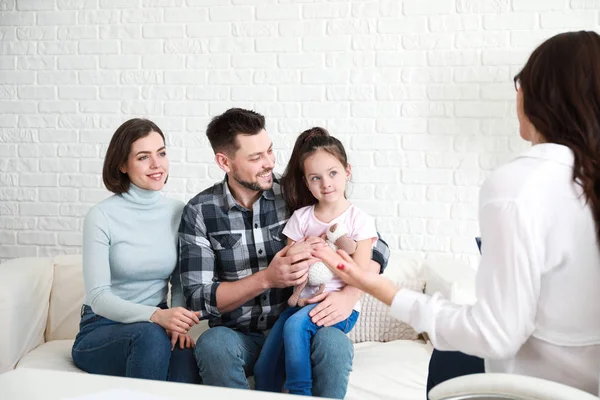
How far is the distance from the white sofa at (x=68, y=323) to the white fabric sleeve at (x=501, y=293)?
0.96 metres

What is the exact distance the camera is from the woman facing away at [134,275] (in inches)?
83.0

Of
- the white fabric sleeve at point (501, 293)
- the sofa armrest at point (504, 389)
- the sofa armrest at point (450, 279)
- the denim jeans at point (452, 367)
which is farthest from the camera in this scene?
the sofa armrest at point (450, 279)

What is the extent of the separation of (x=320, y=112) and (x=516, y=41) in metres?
0.97

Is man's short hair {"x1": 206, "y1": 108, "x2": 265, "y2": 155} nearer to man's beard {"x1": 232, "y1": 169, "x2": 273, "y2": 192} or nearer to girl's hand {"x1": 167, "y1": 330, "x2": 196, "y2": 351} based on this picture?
man's beard {"x1": 232, "y1": 169, "x2": 273, "y2": 192}

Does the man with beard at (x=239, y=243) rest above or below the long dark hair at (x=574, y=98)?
below

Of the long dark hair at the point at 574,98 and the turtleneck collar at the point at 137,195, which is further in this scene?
the turtleneck collar at the point at 137,195

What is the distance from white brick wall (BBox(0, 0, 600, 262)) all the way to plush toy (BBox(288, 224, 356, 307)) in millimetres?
1191

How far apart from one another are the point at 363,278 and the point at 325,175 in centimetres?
66

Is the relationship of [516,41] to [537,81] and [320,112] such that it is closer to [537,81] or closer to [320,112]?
[320,112]

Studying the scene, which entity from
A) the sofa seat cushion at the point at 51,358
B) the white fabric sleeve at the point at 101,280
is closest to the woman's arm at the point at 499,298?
the white fabric sleeve at the point at 101,280

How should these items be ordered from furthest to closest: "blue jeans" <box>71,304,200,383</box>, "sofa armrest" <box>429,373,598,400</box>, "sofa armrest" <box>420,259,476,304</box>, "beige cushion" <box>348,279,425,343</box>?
"beige cushion" <box>348,279,425,343</box> → "sofa armrest" <box>420,259,476,304</box> → "blue jeans" <box>71,304,200,383</box> → "sofa armrest" <box>429,373,598,400</box>

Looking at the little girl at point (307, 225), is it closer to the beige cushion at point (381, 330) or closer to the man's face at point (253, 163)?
the man's face at point (253, 163)

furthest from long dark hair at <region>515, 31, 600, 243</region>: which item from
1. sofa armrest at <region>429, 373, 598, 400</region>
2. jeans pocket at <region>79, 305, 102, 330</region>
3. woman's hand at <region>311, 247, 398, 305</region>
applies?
jeans pocket at <region>79, 305, 102, 330</region>

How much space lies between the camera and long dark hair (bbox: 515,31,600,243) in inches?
52.1
